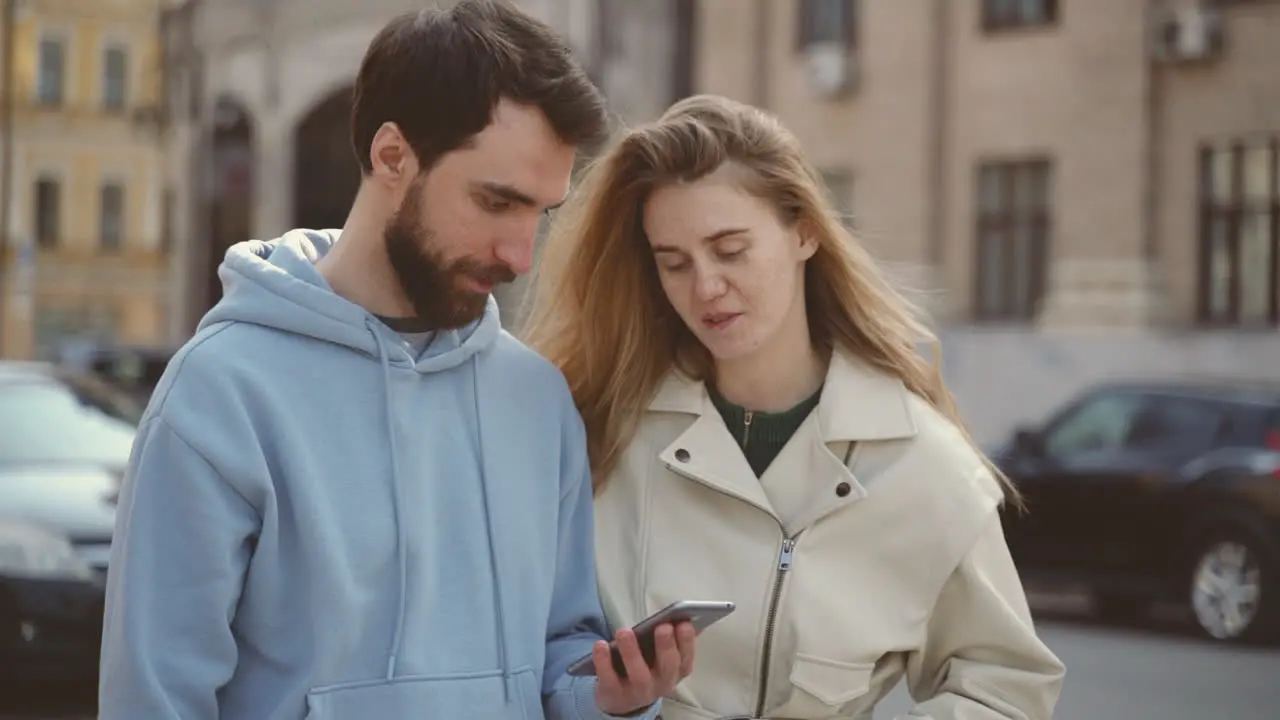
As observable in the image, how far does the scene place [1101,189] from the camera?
2214cm

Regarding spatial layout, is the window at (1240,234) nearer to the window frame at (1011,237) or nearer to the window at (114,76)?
the window frame at (1011,237)

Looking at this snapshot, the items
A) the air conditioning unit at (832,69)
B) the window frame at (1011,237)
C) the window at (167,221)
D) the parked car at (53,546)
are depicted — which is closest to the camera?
the parked car at (53,546)

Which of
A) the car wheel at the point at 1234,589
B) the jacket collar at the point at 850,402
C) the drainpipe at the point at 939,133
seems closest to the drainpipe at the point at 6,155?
the drainpipe at the point at 939,133

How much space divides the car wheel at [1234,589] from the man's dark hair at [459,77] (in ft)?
34.4

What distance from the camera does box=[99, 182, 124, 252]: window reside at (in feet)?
201

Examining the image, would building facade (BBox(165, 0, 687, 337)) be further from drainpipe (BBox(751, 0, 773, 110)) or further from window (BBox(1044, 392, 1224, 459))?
window (BBox(1044, 392, 1224, 459))

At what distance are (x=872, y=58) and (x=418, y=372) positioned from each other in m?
22.2

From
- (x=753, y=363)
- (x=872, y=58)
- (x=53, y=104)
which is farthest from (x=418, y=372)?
(x=53, y=104)

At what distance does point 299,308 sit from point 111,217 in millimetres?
61173

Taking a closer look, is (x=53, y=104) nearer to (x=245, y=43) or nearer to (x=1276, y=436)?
(x=245, y=43)

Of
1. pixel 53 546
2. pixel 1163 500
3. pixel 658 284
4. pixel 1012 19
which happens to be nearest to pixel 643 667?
pixel 658 284

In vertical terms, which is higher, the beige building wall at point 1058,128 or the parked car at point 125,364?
the beige building wall at point 1058,128

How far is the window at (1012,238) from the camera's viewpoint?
75.5 ft

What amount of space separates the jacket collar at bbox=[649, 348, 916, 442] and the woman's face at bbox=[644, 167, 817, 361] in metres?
0.13
